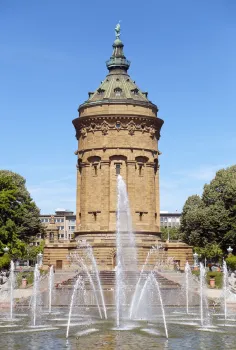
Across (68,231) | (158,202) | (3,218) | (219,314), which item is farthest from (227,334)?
(68,231)

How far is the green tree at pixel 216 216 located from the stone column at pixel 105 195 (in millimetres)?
11308

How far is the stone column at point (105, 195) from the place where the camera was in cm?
5284

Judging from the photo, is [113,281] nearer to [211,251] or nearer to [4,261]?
[4,261]

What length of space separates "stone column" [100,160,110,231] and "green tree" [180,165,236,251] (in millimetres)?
11308

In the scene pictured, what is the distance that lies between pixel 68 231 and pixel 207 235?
65851mm

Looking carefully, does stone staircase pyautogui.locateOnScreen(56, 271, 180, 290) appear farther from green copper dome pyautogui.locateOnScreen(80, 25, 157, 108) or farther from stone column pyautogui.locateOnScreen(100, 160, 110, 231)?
green copper dome pyautogui.locateOnScreen(80, 25, 157, 108)

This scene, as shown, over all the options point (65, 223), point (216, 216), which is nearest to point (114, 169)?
point (216, 216)

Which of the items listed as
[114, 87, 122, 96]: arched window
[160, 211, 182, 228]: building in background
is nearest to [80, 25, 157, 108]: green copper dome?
[114, 87, 122, 96]: arched window

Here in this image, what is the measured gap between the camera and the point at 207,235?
59094 millimetres

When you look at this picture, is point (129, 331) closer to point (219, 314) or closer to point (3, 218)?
point (219, 314)

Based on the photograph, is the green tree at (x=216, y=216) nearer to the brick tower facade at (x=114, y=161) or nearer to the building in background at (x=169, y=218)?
the brick tower facade at (x=114, y=161)

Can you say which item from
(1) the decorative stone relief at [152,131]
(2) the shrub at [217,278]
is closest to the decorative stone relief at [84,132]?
(1) the decorative stone relief at [152,131]

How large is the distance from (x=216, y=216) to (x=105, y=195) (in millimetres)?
12645

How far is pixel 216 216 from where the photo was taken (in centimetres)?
5741
